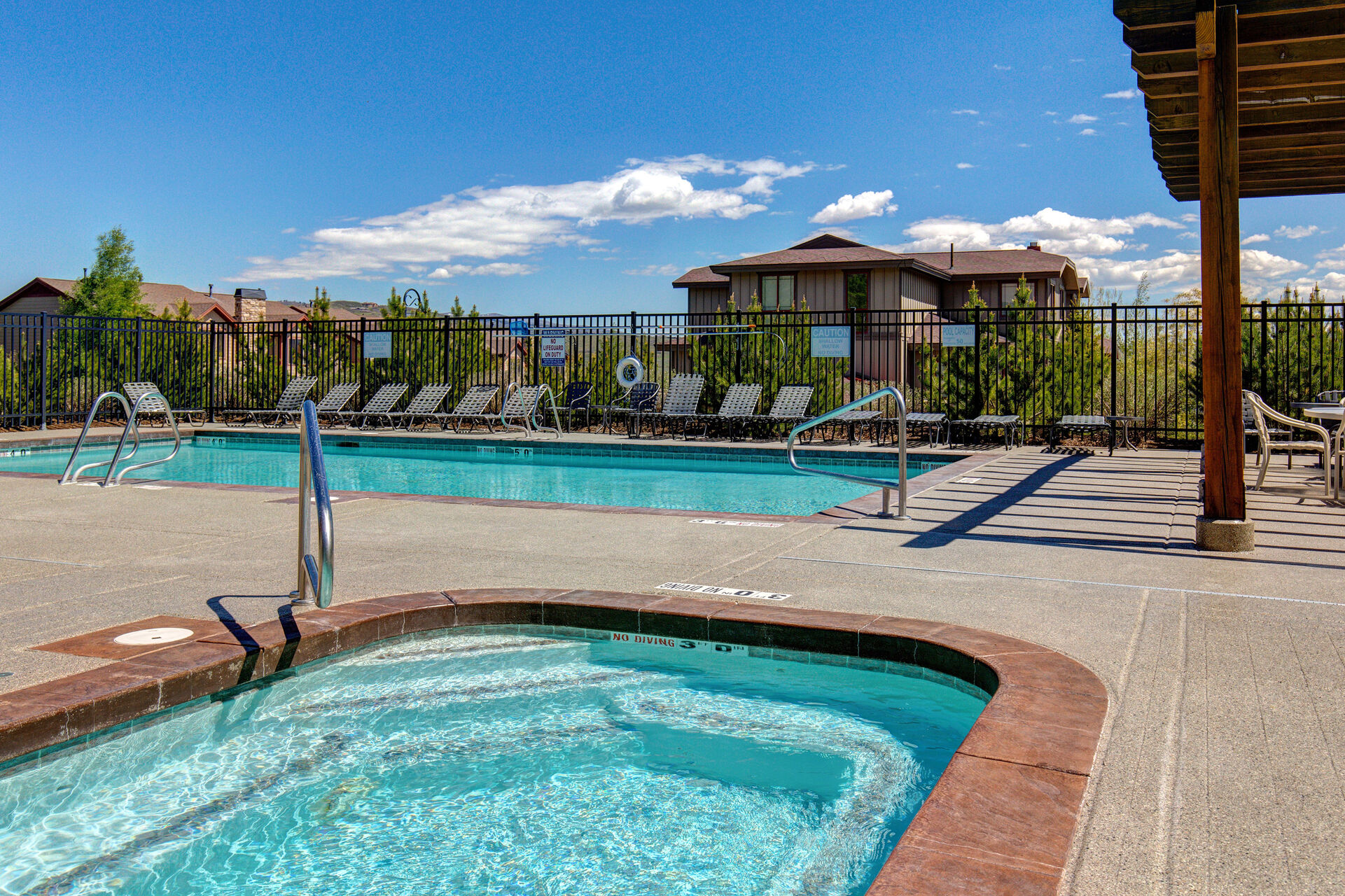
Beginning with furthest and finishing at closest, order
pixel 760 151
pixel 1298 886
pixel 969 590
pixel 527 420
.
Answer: pixel 760 151 < pixel 527 420 < pixel 969 590 < pixel 1298 886

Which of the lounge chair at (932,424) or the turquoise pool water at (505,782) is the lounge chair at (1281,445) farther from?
the turquoise pool water at (505,782)

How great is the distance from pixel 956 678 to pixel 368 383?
16.2 metres

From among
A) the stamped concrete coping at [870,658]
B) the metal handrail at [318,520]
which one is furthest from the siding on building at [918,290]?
the metal handrail at [318,520]

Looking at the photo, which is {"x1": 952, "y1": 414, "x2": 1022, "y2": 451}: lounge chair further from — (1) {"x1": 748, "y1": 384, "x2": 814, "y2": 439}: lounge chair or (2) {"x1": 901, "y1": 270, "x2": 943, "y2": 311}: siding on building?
(2) {"x1": 901, "y1": 270, "x2": 943, "y2": 311}: siding on building

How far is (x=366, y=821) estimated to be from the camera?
254 centimetres

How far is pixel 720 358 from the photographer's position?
1505 centimetres

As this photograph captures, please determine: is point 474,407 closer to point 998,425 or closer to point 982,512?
point 998,425

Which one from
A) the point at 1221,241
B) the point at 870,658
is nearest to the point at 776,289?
the point at 1221,241

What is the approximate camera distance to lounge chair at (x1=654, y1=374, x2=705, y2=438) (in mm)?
14320

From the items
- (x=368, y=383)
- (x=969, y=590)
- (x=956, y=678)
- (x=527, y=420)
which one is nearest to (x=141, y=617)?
(x=956, y=678)

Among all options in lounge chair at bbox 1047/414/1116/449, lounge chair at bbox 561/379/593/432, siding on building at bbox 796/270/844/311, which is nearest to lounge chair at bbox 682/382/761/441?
lounge chair at bbox 561/379/593/432

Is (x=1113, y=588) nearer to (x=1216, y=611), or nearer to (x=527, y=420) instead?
(x=1216, y=611)

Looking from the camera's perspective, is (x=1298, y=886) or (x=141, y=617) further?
(x=141, y=617)

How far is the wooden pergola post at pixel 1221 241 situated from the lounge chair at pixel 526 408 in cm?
1013
